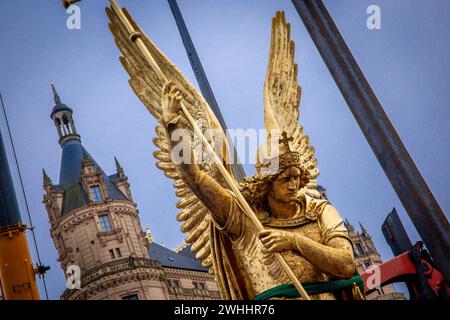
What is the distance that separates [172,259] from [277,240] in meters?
20.2

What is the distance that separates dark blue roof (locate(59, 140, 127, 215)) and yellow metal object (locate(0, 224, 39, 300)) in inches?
683

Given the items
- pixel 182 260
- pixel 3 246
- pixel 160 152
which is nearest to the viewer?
pixel 160 152

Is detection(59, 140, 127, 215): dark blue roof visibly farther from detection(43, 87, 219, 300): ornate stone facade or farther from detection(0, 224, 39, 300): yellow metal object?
detection(0, 224, 39, 300): yellow metal object

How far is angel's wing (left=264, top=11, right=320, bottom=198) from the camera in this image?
3.36 metres

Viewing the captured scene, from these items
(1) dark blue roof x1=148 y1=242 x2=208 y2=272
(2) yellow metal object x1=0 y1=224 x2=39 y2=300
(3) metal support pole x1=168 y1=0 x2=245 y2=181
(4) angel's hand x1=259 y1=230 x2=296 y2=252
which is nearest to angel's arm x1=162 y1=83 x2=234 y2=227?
(4) angel's hand x1=259 y1=230 x2=296 y2=252

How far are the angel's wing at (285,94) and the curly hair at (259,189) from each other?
0.31m

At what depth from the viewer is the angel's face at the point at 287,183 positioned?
2.94m

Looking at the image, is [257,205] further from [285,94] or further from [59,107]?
[59,107]

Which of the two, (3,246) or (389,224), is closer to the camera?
(3,246)

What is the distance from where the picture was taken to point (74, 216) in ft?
66.7

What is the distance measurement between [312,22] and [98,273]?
52.8 ft

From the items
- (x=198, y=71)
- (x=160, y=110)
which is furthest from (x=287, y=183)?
(x=198, y=71)
